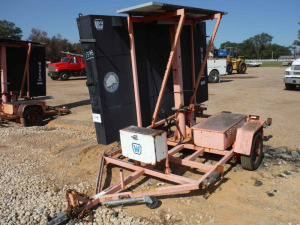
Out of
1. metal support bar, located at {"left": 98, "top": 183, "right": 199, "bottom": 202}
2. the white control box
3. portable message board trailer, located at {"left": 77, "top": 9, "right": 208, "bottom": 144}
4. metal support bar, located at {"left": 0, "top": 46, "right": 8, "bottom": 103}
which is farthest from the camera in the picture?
metal support bar, located at {"left": 0, "top": 46, "right": 8, "bottom": 103}

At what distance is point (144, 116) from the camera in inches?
210

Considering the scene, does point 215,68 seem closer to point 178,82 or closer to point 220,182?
point 178,82

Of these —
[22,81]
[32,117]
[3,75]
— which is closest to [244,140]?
[32,117]

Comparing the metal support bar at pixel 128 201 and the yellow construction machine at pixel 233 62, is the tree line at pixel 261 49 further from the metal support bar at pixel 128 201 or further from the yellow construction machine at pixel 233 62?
the metal support bar at pixel 128 201

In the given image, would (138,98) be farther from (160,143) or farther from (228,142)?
(228,142)

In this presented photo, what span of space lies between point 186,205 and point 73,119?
6800mm

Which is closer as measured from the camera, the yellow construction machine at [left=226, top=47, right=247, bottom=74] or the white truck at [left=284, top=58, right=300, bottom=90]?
the white truck at [left=284, top=58, right=300, bottom=90]

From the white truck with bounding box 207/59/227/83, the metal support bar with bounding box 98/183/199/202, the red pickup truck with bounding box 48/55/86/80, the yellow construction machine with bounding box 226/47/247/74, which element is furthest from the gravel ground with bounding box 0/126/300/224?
the yellow construction machine with bounding box 226/47/247/74

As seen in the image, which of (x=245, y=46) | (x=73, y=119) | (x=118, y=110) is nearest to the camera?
(x=118, y=110)

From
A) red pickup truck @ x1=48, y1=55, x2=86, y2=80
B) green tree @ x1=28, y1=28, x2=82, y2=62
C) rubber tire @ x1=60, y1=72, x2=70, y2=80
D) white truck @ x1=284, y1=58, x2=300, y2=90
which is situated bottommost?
white truck @ x1=284, y1=58, x2=300, y2=90

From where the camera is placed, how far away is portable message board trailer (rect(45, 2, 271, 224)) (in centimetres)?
382

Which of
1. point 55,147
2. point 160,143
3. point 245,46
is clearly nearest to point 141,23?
point 160,143

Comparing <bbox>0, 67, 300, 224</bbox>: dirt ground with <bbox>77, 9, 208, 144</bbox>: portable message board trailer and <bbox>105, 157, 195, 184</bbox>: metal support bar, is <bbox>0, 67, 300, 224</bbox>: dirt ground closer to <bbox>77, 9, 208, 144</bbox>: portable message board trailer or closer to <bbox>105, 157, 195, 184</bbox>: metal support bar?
<bbox>105, 157, 195, 184</bbox>: metal support bar

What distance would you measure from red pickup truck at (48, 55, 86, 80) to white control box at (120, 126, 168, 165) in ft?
76.6
